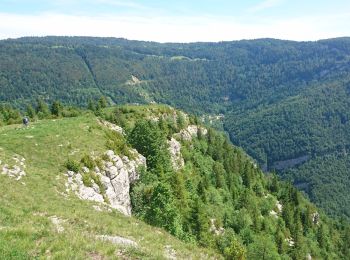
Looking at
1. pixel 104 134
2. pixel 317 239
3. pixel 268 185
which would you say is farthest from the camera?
pixel 268 185

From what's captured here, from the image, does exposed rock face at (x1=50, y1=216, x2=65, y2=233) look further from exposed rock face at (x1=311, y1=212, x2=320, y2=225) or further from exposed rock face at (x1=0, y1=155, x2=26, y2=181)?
exposed rock face at (x1=311, y1=212, x2=320, y2=225)

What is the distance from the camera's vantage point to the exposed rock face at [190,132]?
11556 cm

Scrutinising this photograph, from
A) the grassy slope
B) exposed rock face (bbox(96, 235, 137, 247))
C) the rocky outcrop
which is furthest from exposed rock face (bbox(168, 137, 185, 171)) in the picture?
exposed rock face (bbox(96, 235, 137, 247))

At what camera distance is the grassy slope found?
73.7 feet

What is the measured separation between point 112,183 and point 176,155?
4149 centimetres

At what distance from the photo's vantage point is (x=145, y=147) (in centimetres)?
7494

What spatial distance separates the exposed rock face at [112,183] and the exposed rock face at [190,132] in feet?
163

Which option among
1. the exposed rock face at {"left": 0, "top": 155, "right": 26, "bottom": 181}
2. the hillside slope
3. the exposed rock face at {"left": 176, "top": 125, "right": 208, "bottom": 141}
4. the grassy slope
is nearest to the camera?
the grassy slope

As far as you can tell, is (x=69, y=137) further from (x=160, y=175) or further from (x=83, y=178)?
(x=160, y=175)

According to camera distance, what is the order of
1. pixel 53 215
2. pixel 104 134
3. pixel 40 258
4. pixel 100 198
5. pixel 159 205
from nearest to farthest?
1. pixel 40 258
2. pixel 53 215
3. pixel 100 198
4. pixel 159 205
5. pixel 104 134

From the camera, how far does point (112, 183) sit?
184 feet

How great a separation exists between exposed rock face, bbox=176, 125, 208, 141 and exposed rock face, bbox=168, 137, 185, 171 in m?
14.2

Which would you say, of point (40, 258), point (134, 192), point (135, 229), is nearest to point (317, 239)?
point (134, 192)

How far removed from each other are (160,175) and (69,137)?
18622 millimetres
